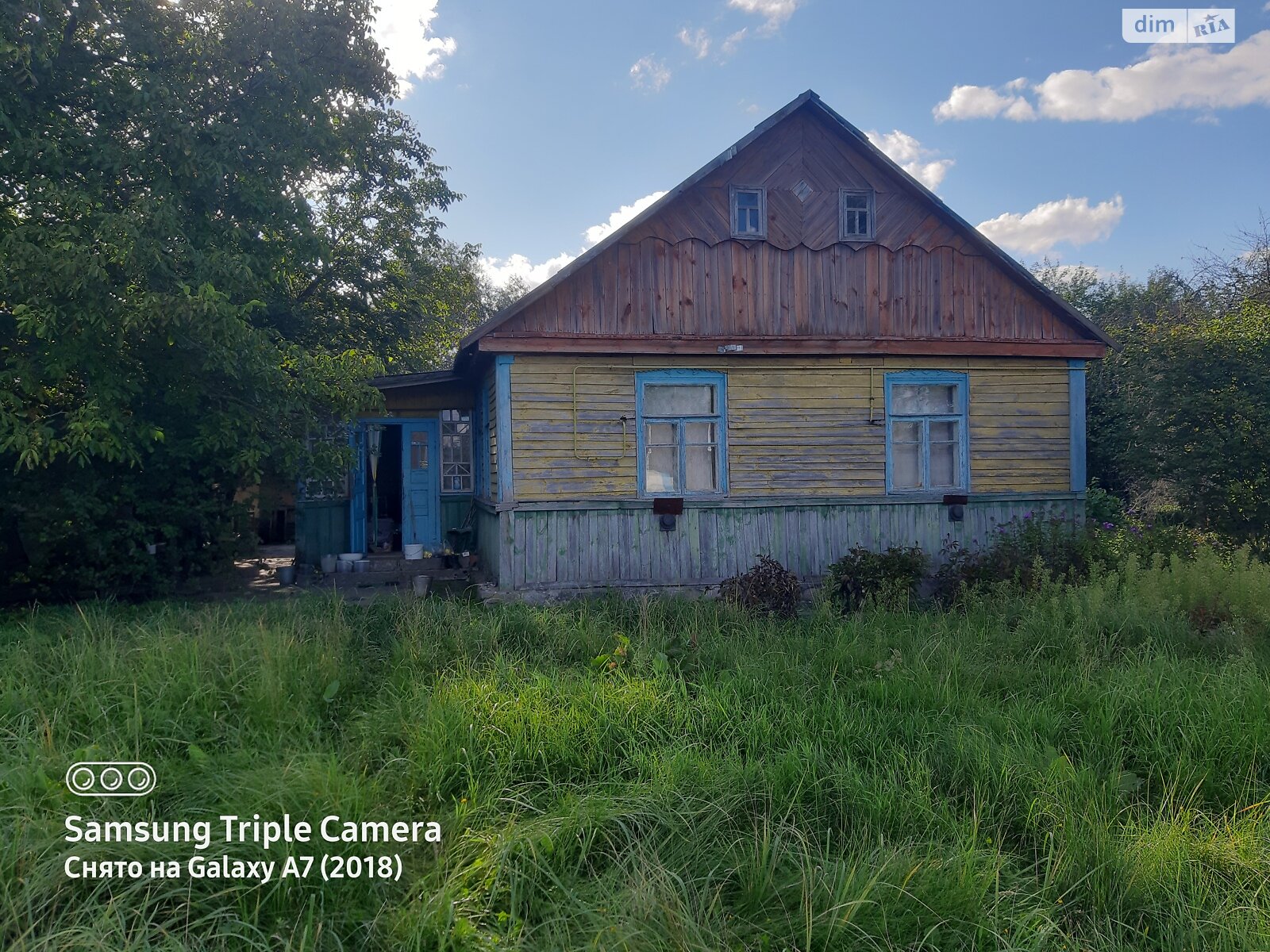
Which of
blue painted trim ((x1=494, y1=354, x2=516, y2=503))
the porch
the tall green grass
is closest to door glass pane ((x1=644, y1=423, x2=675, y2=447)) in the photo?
blue painted trim ((x1=494, y1=354, x2=516, y2=503))

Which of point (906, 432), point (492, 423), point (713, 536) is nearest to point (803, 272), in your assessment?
point (906, 432)

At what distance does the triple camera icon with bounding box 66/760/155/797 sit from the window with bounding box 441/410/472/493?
8595mm

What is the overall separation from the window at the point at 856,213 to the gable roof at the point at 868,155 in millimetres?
441

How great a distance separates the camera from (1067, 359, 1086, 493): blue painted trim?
970cm

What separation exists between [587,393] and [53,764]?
20.4 feet

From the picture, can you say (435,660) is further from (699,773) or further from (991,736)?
(991,736)

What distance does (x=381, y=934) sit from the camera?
2590 mm

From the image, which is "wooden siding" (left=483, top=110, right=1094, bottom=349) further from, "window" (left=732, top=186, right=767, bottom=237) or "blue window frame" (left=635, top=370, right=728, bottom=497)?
"blue window frame" (left=635, top=370, right=728, bottom=497)

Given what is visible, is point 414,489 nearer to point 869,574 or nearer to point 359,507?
point 359,507

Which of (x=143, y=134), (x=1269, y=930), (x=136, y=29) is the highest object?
(x=136, y=29)

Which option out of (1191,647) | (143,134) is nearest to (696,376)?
(1191,647)

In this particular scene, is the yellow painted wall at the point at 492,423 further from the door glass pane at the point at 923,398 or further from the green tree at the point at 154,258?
the door glass pane at the point at 923,398

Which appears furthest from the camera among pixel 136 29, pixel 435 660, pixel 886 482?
pixel 886 482

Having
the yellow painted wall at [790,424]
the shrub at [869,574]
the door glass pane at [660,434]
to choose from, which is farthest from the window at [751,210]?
the shrub at [869,574]
